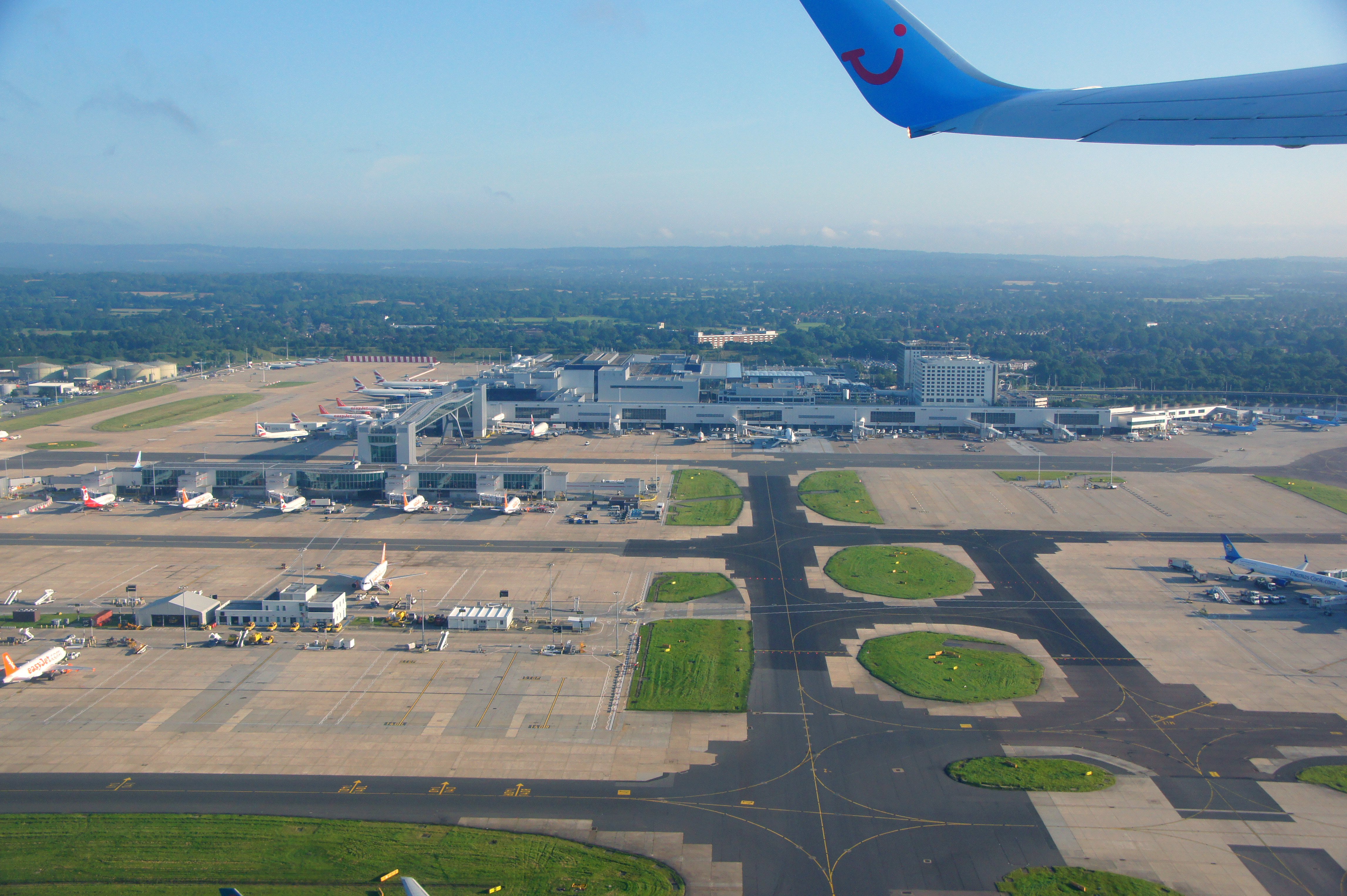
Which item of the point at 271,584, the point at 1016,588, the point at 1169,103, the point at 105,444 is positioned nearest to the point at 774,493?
the point at 1016,588

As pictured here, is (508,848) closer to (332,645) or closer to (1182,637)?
(332,645)

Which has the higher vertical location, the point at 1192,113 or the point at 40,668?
the point at 1192,113

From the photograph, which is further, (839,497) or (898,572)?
(839,497)

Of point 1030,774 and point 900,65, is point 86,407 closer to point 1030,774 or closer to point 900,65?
point 1030,774

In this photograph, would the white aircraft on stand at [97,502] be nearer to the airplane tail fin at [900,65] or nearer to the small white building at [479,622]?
the small white building at [479,622]

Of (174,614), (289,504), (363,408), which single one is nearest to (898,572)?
(174,614)

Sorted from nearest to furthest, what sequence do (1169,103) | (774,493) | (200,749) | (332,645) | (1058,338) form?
(1169,103) < (200,749) < (332,645) < (774,493) < (1058,338)
